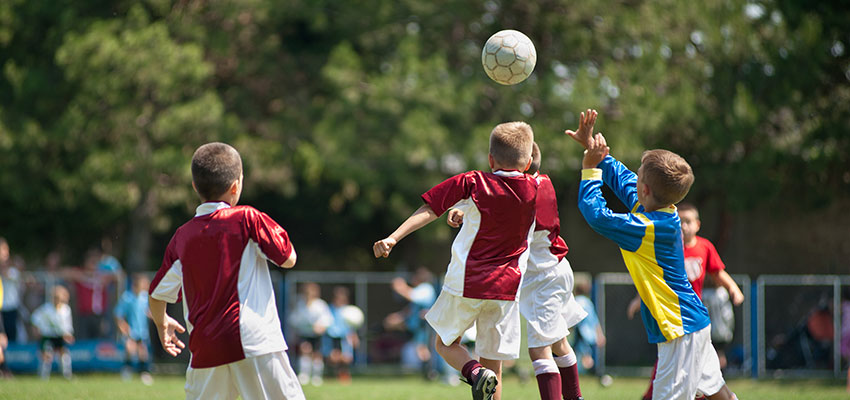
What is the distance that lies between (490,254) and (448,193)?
0.48m

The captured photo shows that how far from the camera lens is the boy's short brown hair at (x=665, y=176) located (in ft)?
16.8

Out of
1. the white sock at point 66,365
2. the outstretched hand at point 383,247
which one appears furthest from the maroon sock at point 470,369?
the white sock at point 66,365

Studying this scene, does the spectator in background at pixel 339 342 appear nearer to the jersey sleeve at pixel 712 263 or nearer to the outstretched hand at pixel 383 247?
the jersey sleeve at pixel 712 263

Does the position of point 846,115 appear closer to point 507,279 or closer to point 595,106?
point 595,106

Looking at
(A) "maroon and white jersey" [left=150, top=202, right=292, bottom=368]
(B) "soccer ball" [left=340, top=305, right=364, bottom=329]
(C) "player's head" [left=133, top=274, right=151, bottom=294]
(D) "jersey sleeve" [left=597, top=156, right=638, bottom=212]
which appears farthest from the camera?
(B) "soccer ball" [left=340, top=305, right=364, bottom=329]

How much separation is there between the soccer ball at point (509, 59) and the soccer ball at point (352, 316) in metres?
10.5

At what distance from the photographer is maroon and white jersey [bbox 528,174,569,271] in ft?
19.4

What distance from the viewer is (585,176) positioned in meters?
5.31

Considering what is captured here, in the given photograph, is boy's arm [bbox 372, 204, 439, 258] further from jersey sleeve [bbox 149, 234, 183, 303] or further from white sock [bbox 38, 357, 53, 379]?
white sock [bbox 38, 357, 53, 379]

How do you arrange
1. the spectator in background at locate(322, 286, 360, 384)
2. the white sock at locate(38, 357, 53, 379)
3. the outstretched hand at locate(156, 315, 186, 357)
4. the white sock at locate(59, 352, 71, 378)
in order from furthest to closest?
1. the spectator in background at locate(322, 286, 360, 384)
2. the white sock at locate(38, 357, 53, 379)
3. the white sock at locate(59, 352, 71, 378)
4. the outstretched hand at locate(156, 315, 186, 357)

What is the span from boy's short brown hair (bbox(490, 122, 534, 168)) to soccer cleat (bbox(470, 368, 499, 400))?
1.31 meters

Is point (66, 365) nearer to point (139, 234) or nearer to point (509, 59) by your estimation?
point (139, 234)

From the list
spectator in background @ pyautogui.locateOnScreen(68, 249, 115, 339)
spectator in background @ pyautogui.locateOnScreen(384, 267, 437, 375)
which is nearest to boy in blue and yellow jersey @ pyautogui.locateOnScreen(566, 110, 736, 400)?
spectator in background @ pyautogui.locateOnScreen(384, 267, 437, 375)

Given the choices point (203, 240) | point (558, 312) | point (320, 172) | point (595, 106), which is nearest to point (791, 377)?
point (595, 106)
